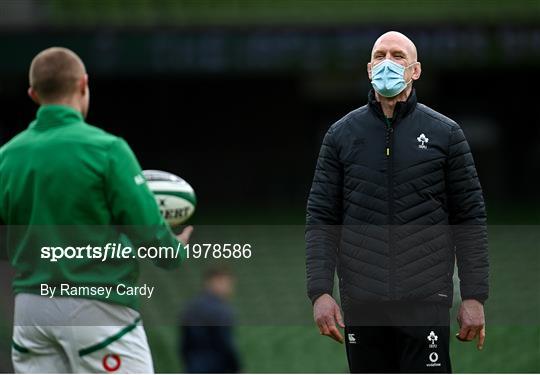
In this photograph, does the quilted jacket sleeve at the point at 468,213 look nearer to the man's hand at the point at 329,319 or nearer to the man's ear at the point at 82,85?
the man's hand at the point at 329,319

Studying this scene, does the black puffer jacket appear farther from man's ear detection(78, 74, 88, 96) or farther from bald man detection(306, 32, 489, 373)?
man's ear detection(78, 74, 88, 96)

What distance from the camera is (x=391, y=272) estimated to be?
191 inches

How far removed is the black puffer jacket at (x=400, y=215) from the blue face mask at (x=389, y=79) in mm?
97

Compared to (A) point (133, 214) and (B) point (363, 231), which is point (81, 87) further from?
(B) point (363, 231)

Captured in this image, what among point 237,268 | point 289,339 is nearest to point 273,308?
point 237,268

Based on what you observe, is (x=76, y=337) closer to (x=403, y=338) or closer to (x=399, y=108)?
(x=403, y=338)

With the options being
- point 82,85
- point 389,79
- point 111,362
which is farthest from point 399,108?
point 111,362

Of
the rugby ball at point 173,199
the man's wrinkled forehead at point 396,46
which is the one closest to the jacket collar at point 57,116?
the rugby ball at point 173,199

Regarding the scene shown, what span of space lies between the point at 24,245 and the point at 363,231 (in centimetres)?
140

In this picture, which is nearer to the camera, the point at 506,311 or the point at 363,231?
the point at 363,231

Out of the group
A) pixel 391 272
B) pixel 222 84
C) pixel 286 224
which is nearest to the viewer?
pixel 391 272

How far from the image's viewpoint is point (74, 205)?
15.2 feet

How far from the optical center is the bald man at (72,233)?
4.63 metres

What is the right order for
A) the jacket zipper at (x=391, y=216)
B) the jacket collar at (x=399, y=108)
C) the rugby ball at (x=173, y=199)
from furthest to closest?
the rugby ball at (x=173, y=199) < the jacket collar at (x=399, y=108) < the jacket zipper at (x=391, y=216)
